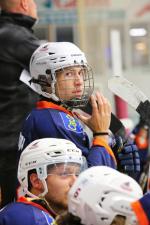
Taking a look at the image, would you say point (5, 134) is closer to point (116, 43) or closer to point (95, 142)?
point (95, 142)

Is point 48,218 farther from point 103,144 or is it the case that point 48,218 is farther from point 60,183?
point 103,144

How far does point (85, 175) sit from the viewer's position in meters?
1.88

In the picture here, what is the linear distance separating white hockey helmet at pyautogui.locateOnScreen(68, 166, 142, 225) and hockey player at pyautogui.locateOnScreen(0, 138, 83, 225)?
47cm

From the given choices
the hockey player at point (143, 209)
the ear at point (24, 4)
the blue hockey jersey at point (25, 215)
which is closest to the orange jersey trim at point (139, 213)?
the hockey player at point (143, 209)

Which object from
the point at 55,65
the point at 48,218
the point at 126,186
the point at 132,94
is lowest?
the point at 48,218

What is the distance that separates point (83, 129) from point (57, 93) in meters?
0.18

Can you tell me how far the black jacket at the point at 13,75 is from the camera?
329 cm

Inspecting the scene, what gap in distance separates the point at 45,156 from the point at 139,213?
29.2 inches

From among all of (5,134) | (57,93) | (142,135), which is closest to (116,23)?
(142,135)

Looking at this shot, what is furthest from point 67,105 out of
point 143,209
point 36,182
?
point 143,209

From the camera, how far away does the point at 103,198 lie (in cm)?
183

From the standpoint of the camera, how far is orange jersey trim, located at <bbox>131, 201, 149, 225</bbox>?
174cm

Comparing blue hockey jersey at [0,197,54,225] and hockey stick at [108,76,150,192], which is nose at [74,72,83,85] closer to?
hockey stick at [108,76,150,192]

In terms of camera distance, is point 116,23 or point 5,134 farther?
point 116,23
